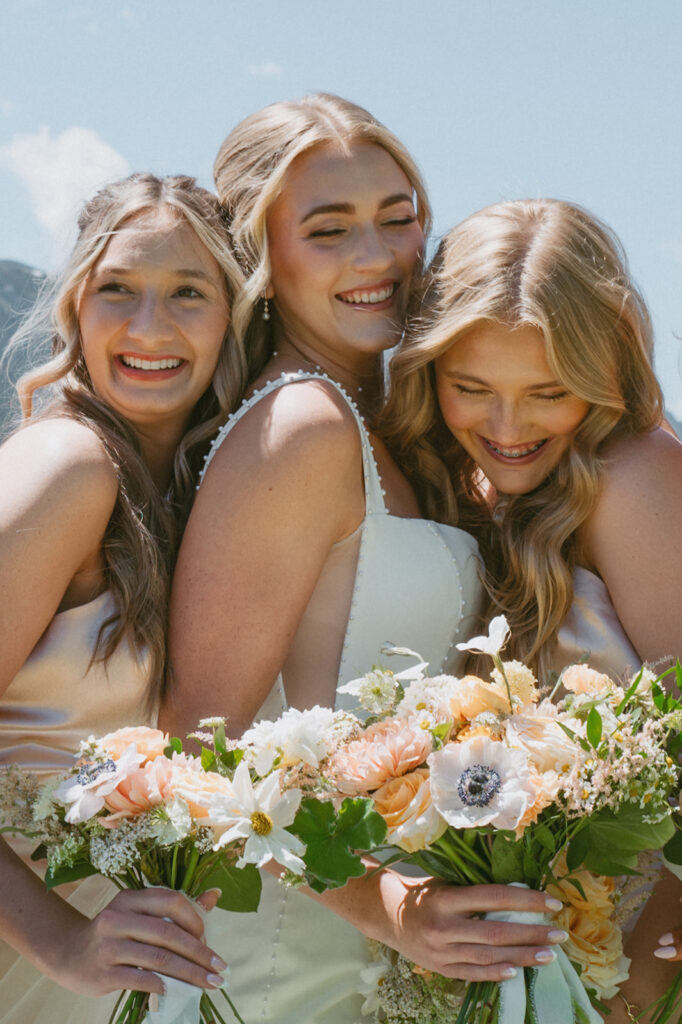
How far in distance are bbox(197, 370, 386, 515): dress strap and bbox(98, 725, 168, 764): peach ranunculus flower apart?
4.27 ft

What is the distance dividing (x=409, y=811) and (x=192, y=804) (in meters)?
0.53

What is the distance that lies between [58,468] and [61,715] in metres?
0.86

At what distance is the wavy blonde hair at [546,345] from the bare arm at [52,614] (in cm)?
135

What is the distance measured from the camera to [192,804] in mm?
2867

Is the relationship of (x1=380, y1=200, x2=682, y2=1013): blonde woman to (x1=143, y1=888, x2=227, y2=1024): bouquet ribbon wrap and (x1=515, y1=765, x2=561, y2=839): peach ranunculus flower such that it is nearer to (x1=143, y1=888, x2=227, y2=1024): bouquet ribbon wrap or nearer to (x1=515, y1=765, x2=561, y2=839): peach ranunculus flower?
(x1=515, y1=765, x2=561, y2=839): peach ranunculus flower

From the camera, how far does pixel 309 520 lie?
3.97m

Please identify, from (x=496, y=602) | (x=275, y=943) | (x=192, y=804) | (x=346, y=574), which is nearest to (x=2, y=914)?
(x=192, y=804)

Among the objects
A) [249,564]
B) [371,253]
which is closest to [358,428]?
[249,564]

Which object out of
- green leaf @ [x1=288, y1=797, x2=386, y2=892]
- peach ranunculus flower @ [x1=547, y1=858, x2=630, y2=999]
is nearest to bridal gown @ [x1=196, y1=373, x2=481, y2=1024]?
peach ranunculus flower @ [x1=547, y1=858, x2=630, y2=999]

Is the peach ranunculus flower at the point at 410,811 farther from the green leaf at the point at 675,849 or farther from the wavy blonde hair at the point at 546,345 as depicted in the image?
the wavy blonde hair at the point at 546,345

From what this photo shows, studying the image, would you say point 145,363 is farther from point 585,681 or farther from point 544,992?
point 544,992

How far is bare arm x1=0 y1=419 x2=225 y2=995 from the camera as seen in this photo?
2.90 metres

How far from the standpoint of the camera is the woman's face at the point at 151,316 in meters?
4.28

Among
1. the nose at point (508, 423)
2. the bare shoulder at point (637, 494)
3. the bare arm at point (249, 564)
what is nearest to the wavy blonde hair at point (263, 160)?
the bare arm at point (249, 564)
